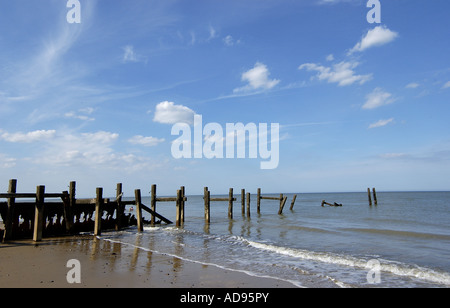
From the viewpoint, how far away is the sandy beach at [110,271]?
6848 mm

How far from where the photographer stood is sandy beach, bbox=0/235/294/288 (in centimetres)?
685

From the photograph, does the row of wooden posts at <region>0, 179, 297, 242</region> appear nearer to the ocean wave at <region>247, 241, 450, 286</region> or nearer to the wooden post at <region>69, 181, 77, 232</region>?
the wooden post at <region>69, 181, 77, 232</region>

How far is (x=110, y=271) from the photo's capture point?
7.88m

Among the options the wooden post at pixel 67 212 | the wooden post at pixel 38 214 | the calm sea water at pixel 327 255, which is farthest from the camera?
the wooden post at pixel 67 212

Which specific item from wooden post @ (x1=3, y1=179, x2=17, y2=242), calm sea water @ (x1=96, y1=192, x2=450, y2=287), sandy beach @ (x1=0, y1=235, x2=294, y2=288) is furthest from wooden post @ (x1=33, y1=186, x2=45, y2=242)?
calm sea water @ (x1=96, y1=192, x2=450, y2=287)

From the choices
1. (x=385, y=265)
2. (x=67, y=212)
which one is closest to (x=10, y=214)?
(x=67, y=212)

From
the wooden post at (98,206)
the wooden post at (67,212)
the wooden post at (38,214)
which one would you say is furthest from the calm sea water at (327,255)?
the wooden post at (38,214)

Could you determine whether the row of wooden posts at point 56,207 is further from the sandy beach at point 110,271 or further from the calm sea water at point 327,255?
the calm sea water at point 327,255

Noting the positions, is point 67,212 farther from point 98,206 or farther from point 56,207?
point 98,206

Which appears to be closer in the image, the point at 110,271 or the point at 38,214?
the point at 110,271

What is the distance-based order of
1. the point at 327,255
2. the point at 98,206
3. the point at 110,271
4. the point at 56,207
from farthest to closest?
1. the point at 56,207
2. the point at 98,206
3. the point at 327,255
4. the point at 110,271

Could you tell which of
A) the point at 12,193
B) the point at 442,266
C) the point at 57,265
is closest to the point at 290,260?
the point at 442,266

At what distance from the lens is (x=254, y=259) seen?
34.0 ft

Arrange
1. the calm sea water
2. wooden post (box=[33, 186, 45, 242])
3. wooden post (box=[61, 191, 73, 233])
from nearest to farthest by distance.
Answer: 1. the calm sea water
2. wooden post (box=[33, 186, 45, 242])
3. wooden post (box=[61, 191, 73, 233])
